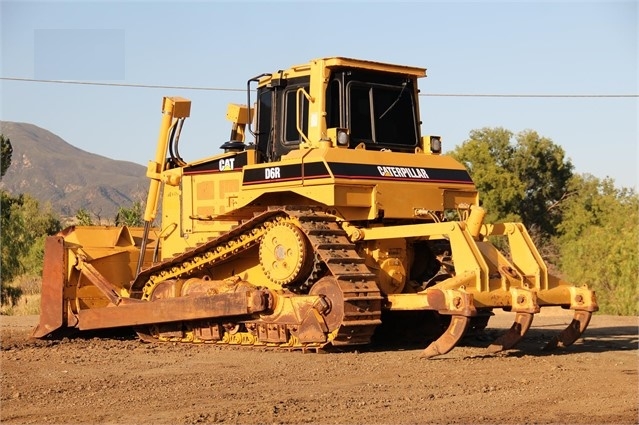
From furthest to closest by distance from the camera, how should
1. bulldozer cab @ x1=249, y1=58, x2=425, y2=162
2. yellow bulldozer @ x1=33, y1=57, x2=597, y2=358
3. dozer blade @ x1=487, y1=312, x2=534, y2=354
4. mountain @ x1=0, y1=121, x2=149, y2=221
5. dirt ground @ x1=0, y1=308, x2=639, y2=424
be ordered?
mountain @ x1=0, y1=121, x2=149, y2=221, bulldozer cab @ x1=249, y1=58, x2=425, y2=162, yellow bulldozer @ x1=33, y1=57, x2=597, y2=358, dozer blade @ x1=487, y1=312, x2=534, y2=354, dirt ground @ x1=0, y1=308, x2=639, y2=424

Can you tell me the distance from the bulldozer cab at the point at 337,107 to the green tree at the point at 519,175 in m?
28.8

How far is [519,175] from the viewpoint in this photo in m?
48.5

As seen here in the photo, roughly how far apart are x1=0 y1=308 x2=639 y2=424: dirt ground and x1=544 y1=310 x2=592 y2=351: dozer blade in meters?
0.15

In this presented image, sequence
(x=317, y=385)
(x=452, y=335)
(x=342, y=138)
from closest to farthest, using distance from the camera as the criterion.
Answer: (x=317, y=385) < (x=452, y=335) < (x=342, y=138)

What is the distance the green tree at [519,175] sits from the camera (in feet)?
144

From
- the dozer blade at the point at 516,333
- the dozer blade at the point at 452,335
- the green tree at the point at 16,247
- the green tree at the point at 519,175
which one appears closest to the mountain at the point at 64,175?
the green tree at the point at 519,175

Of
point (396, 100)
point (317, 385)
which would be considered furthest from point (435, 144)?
point (317, 385)

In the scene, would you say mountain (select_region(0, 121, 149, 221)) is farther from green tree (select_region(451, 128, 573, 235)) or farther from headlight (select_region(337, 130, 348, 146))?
headlight (select_region(337, 130, 348, 146))

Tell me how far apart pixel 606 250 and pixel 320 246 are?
845 inches

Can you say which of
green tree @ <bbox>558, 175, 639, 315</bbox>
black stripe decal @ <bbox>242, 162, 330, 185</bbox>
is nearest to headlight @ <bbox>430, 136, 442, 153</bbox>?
black stripe decal @ <bbox>242, 162, 330, 185</bbox>

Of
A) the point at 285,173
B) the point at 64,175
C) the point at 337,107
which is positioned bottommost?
the point at 285,173

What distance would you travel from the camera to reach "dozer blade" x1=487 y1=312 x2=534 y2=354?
11.8 meters

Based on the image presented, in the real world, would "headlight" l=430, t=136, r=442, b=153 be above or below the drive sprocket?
above

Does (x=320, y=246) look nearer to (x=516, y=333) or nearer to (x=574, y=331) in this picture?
(x=516, y=333)
